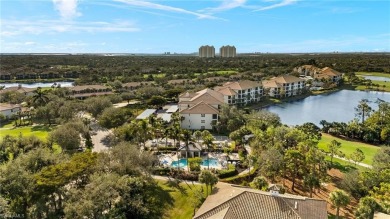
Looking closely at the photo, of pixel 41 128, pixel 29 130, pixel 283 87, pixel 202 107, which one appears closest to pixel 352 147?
pixel 202 107

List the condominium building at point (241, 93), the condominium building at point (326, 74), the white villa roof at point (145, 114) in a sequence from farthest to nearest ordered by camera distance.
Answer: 1. the condominium building at point (326, 74)
2. the condominium building at point (241, 93)
3. the white villa roof at point (145, 114)

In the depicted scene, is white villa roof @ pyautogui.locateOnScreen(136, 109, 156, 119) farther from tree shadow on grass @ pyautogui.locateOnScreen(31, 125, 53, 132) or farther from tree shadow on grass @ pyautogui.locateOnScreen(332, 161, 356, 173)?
tree shadow on grass @ pyautogui.locateOnScreen(332, 161, 356, 173)

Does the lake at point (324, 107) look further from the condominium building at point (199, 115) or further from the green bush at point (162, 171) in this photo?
the green bush at point (162, 171)

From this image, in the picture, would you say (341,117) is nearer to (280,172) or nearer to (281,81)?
(281,81)

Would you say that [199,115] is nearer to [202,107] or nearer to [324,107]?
[202,107]

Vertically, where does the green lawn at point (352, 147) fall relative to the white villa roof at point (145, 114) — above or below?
below

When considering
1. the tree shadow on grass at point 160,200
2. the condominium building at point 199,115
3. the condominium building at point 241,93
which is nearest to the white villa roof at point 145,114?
the condominium building at point 199,115
